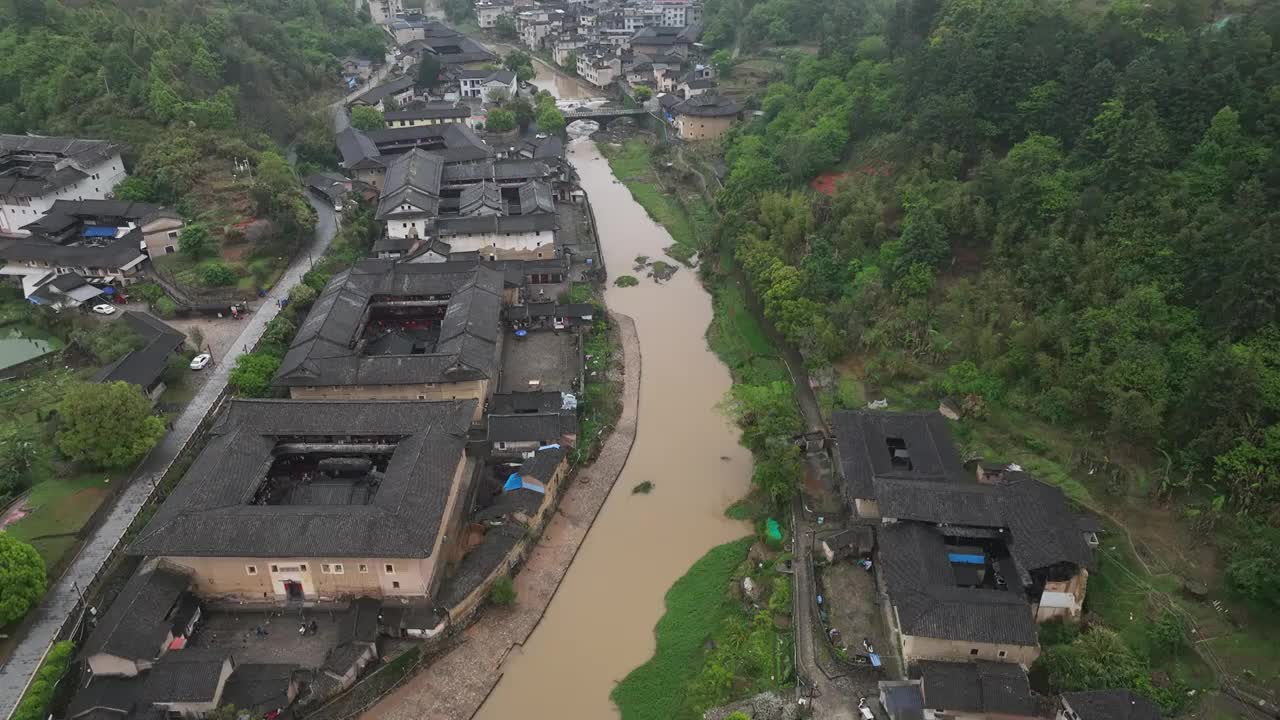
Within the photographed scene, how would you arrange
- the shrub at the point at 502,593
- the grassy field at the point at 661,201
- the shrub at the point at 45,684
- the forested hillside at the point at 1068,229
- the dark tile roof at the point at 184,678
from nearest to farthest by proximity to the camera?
the shrub at the point at 45,684 → the dark tile roof at the point at 184,678 → the shrub at the point at 502,593 → the forested hillside at the point at 1068,229 → the grassy field at the point at 661,201

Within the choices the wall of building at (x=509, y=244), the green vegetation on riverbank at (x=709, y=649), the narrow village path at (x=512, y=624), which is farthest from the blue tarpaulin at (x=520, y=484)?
the wall of building at (x=509, y=244)

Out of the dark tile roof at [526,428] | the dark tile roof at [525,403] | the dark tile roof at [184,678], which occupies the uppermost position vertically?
the dark tile roof at [184,678]

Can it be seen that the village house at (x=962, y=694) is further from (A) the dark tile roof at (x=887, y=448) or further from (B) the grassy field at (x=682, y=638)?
(A) the dark tile roof at (x=887, y=448)

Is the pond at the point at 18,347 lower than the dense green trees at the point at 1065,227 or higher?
lower

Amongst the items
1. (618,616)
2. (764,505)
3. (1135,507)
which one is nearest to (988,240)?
(1135,507)

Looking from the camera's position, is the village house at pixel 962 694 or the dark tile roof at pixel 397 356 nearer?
the village house at pixel 962 694

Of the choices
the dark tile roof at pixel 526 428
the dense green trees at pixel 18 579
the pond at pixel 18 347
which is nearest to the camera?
the dense green trees at pixel 18 579
